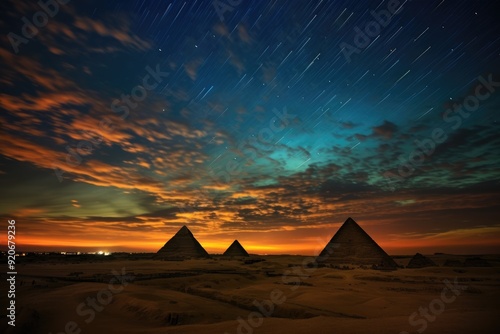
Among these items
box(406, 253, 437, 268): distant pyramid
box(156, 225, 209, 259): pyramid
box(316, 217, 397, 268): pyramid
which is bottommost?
box(406, 253, 437, 268): distant pyramid

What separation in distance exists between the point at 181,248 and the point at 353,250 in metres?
34.4

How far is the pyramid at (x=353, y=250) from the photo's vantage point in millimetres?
29578

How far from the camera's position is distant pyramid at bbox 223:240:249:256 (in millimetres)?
65000

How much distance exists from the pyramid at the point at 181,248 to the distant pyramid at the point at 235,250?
12.0m

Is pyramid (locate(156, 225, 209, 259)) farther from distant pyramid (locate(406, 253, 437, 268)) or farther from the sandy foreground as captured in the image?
the sandy foreground

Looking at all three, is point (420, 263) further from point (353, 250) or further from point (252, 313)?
point (252, 313)

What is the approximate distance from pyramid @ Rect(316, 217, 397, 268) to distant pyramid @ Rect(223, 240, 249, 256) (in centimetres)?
3597

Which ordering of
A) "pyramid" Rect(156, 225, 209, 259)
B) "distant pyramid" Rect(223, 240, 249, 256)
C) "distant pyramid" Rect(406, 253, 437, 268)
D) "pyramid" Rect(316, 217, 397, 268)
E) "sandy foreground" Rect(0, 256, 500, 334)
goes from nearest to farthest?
"sandy foreground" Rect(0, 256, 500, 334), "pyramid" Rect(316, 217, 397, 268), "distant pyramid" Rect(406, 253, 437, 268), "pyramid" Rect(156, 225, 209, 259), "distant pyramid" Rect(223, 240, 249, 256)

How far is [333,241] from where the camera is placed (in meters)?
31.6

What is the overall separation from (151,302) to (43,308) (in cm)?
426

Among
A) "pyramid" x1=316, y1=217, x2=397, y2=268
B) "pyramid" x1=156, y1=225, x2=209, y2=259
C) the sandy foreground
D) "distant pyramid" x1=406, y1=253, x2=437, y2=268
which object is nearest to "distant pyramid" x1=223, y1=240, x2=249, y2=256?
"pyramid" x1=156, y1=225, x2=209, y2=259

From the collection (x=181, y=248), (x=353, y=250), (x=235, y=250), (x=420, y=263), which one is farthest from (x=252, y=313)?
(x=235, y=250)

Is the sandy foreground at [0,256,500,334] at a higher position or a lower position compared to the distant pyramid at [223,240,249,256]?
lower

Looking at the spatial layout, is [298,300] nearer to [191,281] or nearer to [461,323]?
[461,323]
